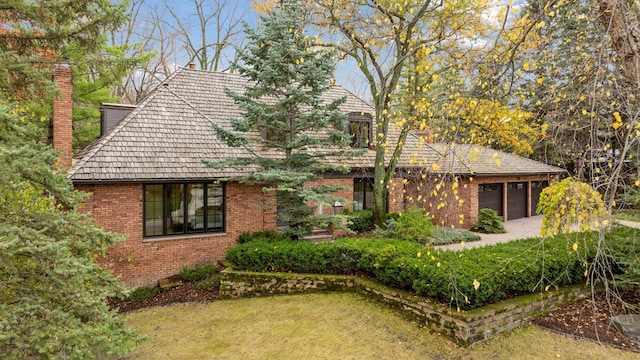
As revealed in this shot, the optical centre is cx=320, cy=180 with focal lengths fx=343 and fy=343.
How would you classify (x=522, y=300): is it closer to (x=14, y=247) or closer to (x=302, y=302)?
(x=302, y=302)

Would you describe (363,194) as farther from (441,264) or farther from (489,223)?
(441,264)

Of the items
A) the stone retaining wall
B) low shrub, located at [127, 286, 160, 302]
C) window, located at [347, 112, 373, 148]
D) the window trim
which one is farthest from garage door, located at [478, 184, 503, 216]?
low shrub, located at [127, 286, 160, 302]

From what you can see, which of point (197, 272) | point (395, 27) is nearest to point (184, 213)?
point (197, 272)

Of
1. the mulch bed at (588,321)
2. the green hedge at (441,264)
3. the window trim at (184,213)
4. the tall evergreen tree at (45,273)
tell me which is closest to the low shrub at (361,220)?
the green hedge at (441,264)

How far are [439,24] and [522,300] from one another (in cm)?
887

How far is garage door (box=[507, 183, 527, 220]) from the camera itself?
19344 mm

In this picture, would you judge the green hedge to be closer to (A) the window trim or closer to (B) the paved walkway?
(A) the window trim

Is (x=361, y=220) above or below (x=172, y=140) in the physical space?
below

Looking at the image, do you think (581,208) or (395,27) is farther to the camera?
(395,27)

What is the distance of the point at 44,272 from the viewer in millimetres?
3926

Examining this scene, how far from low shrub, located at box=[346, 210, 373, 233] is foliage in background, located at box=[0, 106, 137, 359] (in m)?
9.77

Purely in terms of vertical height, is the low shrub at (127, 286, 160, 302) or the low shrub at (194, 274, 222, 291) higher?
the low shrub at (194, 274, 222, 291)

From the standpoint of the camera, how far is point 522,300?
6543 millimetres

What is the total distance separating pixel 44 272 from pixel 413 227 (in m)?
9.94
